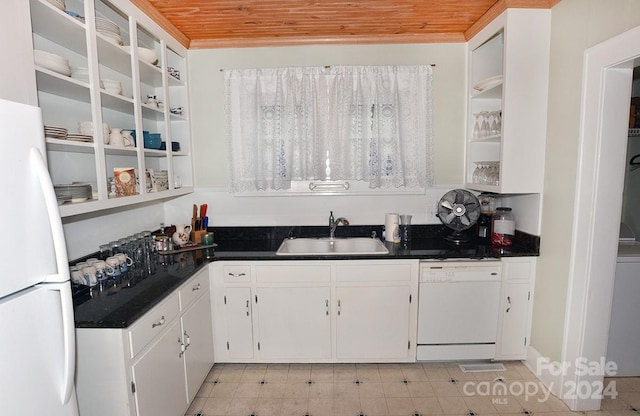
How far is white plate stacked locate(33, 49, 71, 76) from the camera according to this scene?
4.47 ft

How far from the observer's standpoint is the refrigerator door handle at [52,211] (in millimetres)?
946

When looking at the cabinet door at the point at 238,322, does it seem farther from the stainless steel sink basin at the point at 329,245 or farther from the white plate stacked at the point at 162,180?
the white plate stacked at the point at 162,180

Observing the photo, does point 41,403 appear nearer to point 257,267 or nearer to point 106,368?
point 106,368

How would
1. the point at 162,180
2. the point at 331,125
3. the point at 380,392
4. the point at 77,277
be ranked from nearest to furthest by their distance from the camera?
the point at 77,277 < the point at 380,392 < the point at 162,180 < the point at 331,125

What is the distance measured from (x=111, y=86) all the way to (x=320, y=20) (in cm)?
143

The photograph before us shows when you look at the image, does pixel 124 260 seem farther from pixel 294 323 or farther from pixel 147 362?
pixel 294 323

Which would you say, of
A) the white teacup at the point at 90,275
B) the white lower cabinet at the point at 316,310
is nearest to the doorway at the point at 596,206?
the white lower cabinet at the point at 316,310

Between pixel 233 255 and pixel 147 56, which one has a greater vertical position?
pixel 147 56

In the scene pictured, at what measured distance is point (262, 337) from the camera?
7.64ft

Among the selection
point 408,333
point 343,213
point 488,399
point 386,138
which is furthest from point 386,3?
point 488,399

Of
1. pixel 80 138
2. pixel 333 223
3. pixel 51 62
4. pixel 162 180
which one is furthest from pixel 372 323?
pixel 51 62

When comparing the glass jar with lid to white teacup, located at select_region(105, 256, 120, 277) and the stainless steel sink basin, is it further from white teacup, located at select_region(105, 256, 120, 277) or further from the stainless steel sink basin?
white teacup, located at select_region(105, 256, 120, 277)

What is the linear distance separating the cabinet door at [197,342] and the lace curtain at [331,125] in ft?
3.49

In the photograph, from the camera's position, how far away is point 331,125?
2584 mm
